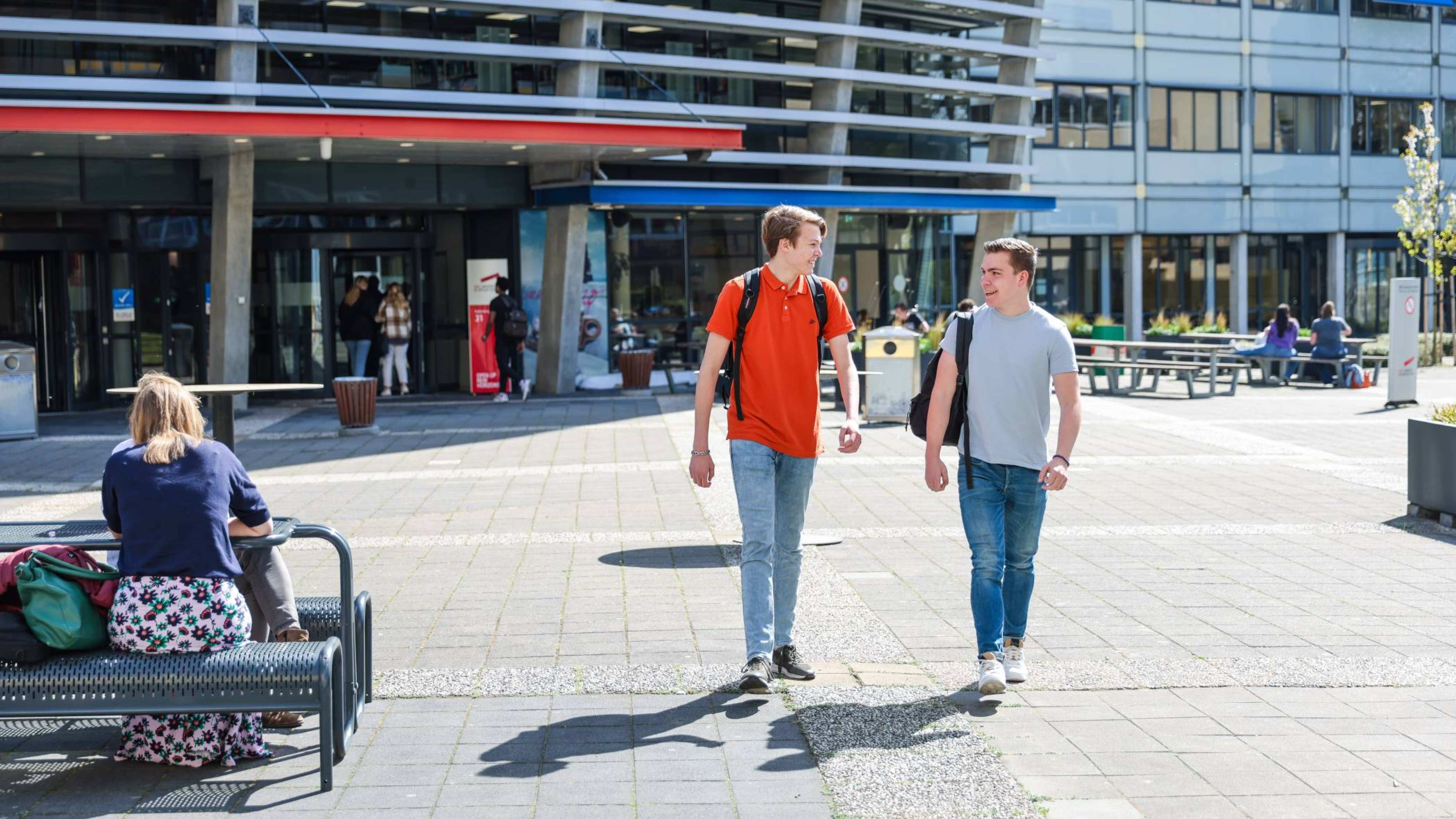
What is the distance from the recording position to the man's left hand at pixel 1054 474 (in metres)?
5.98

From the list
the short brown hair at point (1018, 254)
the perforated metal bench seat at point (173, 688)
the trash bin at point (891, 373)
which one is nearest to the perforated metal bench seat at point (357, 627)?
the perforated metal bench seat at point (173, 688)

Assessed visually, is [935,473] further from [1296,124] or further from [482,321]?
[1296,124]

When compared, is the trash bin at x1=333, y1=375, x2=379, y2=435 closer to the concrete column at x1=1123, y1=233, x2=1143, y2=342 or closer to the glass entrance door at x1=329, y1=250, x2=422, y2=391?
the glass entrance door at x1=329, y1=250, x2=422, y2=391

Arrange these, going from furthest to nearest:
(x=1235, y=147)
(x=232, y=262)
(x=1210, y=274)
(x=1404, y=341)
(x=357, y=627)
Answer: (x=1210, y=274)
(x=1235, y=147)
(x=232, y=262)
(x=1404, y=341)
(x=357, y=627)

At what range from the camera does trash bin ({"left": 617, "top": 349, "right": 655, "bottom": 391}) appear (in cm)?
2497

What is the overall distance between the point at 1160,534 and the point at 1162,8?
32.2 meters

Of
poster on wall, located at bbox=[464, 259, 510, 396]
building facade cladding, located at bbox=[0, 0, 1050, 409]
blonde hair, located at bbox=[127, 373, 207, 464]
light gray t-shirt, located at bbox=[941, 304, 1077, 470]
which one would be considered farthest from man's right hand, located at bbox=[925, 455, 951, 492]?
poster on wall, located at bbox=[464, 259, 510, 396]

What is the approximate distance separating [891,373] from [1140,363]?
21.3 feet

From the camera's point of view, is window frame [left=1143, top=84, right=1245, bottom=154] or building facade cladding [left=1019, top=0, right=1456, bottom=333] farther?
window frame [left=1143, top=84, right=1245, bottom=154]

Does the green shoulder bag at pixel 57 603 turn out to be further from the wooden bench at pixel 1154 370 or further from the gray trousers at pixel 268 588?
the wooden bench at pixel 1154 370

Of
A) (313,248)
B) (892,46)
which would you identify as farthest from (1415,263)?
(313,248)

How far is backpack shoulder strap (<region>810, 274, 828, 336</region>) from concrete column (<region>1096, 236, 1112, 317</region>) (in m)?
34.7

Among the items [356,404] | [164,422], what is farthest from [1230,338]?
[164,422]

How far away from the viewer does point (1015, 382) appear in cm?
613
